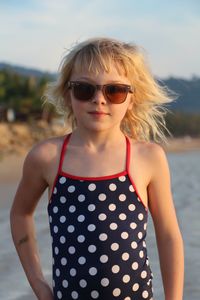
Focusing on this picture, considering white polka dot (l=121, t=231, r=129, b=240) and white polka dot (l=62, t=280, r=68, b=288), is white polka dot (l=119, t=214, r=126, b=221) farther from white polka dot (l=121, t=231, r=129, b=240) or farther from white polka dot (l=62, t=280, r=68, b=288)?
white polka dot (l=62, t=280, r=68, b=288)

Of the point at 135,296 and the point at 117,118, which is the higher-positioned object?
the point at 117,118

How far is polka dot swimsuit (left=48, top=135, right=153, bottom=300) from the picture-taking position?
2.27 meters

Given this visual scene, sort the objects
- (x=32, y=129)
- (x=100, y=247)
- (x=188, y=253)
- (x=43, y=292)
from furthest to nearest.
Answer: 1. (x=32, y=129)
2. (x=188, y=253)
3. (x=43, y=292)
4. (x=100, y=247)

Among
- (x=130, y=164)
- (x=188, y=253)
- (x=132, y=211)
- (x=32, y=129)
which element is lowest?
(x=32, y=129)

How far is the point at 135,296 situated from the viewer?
7.57ft

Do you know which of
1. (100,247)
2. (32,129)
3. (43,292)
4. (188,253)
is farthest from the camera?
(32,129)

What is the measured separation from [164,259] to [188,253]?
378 centimetres

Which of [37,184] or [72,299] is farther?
[37,184]

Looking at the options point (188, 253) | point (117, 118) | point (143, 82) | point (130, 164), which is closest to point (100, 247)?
point (130, 164)

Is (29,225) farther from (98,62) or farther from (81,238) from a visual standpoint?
(98,62)

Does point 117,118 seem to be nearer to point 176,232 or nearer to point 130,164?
point 130,164

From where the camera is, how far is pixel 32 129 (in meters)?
39.6

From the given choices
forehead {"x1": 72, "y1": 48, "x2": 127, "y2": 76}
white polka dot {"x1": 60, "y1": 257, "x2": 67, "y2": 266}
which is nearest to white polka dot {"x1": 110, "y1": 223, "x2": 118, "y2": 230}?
white polka dot {"x1": 60, "y1": 257, "x2": 67, "y2": 266}

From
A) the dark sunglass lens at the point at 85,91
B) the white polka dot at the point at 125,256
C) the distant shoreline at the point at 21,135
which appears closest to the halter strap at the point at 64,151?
the dark sunglass lens at the point at 85,91
